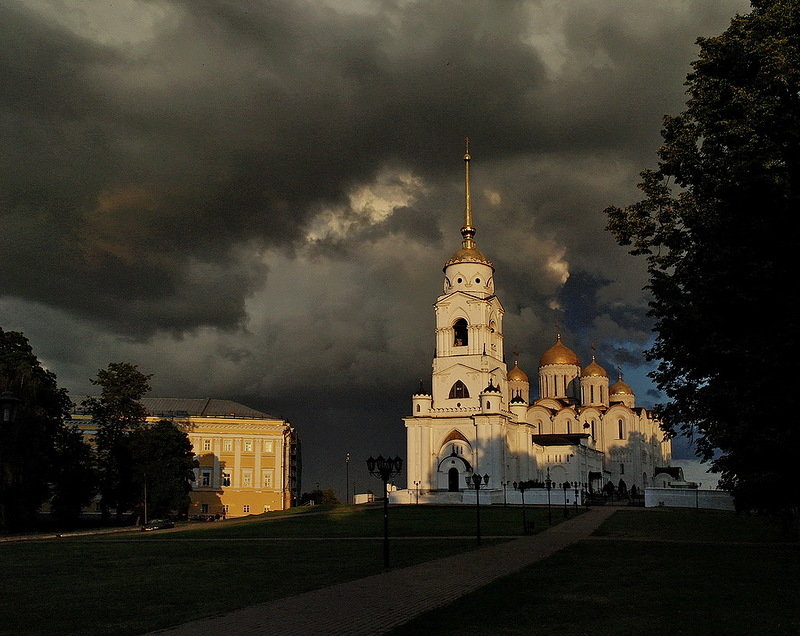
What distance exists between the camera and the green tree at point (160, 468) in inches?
2616

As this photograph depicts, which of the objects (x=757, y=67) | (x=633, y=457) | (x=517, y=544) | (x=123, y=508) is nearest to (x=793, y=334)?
(x=757, y=67)

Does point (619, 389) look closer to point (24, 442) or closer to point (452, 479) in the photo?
point (452, 479)

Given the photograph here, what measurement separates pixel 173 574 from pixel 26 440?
3273cm

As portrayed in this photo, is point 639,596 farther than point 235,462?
No

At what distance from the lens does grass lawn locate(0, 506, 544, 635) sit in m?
14.6

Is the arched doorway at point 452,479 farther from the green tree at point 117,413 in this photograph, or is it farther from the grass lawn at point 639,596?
the grass lawn at point 639,596

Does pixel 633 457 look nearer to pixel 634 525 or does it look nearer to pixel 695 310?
pixel 634 525

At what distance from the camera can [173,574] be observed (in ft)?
70.1

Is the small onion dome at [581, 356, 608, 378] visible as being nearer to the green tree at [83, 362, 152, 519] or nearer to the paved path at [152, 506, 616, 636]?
the green tree at [83, 362, 152, 519]

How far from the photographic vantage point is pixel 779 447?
21.9 metres

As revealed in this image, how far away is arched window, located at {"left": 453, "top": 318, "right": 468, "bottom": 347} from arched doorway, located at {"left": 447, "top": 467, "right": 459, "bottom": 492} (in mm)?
13394

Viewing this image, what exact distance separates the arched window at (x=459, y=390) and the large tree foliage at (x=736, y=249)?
58.6 metres

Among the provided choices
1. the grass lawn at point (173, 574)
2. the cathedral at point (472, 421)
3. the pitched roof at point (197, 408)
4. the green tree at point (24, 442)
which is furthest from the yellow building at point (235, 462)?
the grass lawn at point (173, 574)

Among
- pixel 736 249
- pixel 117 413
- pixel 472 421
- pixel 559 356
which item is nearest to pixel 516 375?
pixel 559 356
